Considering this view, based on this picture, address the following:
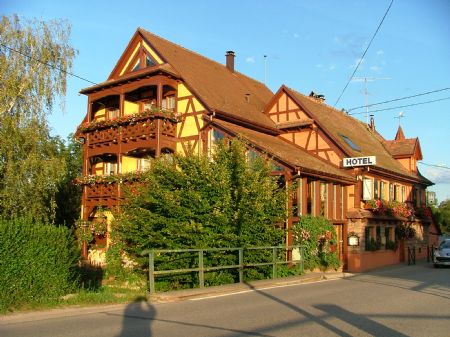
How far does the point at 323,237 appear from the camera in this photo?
22.6 meters

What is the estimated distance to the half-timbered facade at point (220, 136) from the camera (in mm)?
23500

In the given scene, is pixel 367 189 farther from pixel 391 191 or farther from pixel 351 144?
pixel 391 191

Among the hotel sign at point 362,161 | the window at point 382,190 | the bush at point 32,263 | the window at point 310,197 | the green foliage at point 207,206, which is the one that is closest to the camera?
the bush at point 32,263

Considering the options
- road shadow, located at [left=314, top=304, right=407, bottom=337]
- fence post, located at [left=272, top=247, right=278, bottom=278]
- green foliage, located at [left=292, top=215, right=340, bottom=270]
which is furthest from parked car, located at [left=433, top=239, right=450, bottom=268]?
road shadow, located at [left=314, top=304, right=407, bottom=337]

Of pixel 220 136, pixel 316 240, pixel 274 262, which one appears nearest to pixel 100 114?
pixel 220 136

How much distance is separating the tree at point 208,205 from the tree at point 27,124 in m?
3.74

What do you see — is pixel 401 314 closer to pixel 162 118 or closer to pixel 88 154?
pixel 162 118

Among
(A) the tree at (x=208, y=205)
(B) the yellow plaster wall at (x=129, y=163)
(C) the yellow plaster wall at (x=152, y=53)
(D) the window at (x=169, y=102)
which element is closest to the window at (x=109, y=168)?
(B) the yellow plaster wall at (x=129, y=163)

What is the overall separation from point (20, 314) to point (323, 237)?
1483cm

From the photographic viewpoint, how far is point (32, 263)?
36.7 ft

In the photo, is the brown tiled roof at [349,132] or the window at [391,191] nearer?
the brown tiled roof at [349,132]

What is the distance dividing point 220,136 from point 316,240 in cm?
605

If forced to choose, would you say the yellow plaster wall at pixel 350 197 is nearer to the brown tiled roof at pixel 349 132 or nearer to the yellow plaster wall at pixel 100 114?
the brown tiled roof at pixel 349 132

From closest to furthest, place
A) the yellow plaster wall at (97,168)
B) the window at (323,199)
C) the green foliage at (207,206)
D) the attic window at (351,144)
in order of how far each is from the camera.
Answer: the green foliage at (207,206) < the window at (323,199) < the attic window at (351,144) < the yellow plaster wall at (97,168)
